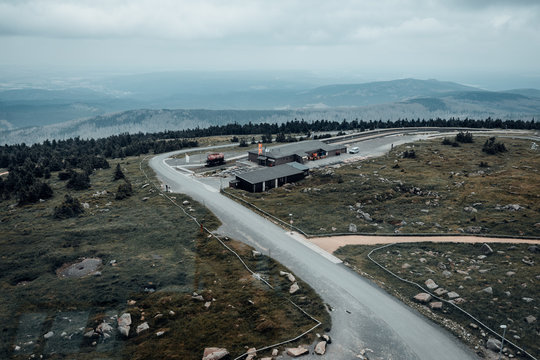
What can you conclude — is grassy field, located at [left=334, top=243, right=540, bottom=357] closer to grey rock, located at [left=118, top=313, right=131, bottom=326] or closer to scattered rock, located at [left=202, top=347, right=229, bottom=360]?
scattered rock, located at [left=202, top=347, right=229, bottom=360]

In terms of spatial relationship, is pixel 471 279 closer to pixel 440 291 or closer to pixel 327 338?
pixel 440 291

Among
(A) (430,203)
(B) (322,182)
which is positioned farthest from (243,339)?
(B) (322,182)

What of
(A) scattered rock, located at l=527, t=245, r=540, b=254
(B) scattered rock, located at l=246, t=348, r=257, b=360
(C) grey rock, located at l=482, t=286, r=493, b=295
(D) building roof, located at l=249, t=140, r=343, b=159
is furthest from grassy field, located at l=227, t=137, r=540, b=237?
(B) scattered rock, located at l=246, t=348, r=257, b=360

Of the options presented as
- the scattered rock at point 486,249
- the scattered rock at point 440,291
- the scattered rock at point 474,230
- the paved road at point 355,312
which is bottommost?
the paved road at point 355,312

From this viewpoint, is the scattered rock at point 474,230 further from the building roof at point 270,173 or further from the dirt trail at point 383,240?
the building roof at point 270,173

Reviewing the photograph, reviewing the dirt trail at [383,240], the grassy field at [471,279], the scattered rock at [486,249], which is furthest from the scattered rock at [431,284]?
the scattered rock at [486,249]

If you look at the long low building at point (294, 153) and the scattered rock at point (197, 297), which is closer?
the scattered rock at point (197, 297)

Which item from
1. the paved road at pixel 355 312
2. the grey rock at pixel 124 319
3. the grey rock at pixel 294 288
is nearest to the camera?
the paved road at pixel 355 312
